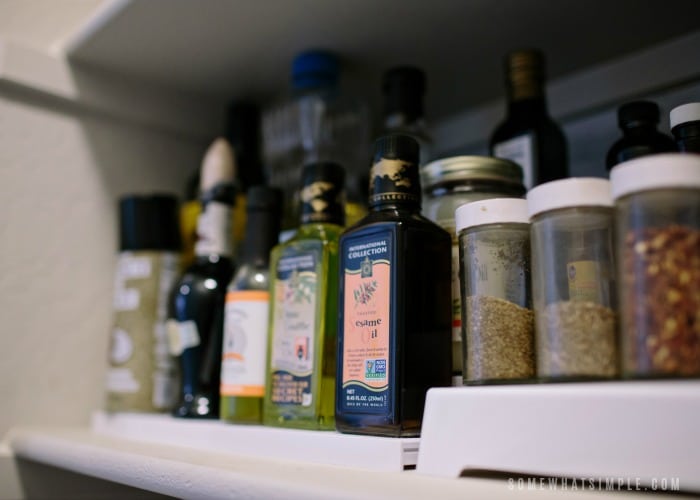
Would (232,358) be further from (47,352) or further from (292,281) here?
(47,352)

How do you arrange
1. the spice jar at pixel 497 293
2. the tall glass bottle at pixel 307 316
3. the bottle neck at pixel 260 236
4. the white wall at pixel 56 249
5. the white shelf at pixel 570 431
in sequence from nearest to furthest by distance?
the white shelf at pixel 570 431 → the spice jar at pixel 497 293 → the tall glass bottle at pixel 307 316 → the bottle neck at pixel 260 236 → the white wall at pixel 56 249

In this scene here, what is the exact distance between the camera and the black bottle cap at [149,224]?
34.0 inches

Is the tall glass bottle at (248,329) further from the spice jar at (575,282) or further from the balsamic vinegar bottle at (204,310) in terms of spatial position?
the spice jar at (575,282)

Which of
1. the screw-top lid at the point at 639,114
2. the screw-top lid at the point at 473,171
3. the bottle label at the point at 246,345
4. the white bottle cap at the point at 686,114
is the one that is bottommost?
the bottle label at the point at 246,345

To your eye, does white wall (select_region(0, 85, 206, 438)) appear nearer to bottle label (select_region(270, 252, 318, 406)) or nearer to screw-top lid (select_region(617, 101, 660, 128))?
bottle label (select_region(270, 252, 318, 406))

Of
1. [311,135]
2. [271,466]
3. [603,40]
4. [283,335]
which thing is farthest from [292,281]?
[603,40]

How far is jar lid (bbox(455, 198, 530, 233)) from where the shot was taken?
48cm

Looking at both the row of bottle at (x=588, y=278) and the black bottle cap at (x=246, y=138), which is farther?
the black bottle cap at (x=246, y=138)

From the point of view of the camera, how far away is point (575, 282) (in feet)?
1.39

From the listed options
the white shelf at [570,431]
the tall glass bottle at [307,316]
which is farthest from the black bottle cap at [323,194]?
the white shelf at [570,431]

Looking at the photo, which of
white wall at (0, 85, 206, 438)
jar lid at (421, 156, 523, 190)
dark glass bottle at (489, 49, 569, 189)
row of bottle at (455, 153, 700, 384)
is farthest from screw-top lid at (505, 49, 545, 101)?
white wall at (0, 85, 206, 438)

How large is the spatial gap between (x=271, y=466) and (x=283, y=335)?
15 centimetres

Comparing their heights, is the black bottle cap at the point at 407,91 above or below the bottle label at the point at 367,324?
above

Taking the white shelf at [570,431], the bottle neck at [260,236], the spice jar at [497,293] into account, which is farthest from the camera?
the bottle neck at [260,236]
